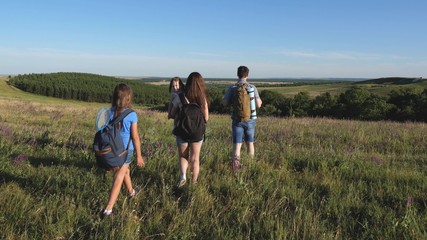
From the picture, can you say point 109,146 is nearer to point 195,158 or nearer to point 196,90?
point 195,158

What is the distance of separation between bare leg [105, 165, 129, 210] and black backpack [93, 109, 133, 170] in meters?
0.13

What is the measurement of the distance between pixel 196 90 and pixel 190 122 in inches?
19.2

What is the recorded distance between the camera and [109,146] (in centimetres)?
415

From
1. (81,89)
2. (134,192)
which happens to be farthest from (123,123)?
(81,89)

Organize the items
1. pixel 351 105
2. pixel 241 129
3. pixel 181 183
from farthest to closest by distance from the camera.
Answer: pixel 351 105
pixel 241 129
pixel 181 183

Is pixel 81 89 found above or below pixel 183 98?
below

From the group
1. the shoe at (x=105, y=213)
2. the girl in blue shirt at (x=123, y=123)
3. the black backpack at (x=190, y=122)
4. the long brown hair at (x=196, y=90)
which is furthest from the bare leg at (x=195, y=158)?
the shoe at (x=105, y=213)

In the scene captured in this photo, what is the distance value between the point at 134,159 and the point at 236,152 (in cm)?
186

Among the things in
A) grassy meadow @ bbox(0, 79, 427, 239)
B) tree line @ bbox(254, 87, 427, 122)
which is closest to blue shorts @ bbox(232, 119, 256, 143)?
grassy meadow @ bbox(0, 79, 427, 239)

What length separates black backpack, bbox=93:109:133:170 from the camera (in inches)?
163

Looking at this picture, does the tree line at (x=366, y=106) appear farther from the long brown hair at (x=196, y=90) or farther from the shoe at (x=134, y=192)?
the shoe at (x=134, y=192)

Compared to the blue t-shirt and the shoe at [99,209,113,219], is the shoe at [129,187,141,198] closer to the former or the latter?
the shoe at [99,209,113,219]

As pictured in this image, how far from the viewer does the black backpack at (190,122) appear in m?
5.23

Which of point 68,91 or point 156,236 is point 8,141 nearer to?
point 156,236
